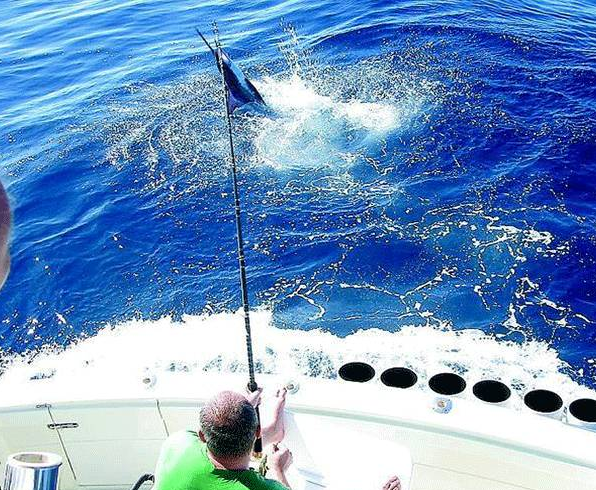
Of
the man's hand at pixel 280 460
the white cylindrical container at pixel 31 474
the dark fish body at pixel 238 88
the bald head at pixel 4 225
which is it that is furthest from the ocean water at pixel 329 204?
the bald head at pixel 4 225

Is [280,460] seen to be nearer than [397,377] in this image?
Answer: Yes

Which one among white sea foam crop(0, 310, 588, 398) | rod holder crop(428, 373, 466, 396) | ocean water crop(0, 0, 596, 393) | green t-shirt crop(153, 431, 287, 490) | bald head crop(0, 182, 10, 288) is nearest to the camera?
bald head crop(0, 182, 10, 288)

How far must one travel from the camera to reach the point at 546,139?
888 cm

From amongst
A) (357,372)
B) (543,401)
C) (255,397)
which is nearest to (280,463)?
(255,397)

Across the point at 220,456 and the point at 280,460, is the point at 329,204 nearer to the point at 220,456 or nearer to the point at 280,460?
the point at 280,460

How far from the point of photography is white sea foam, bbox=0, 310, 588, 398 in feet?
19.1

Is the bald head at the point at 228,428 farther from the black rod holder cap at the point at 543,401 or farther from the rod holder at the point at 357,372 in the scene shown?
the black rod holder cap at the point at 543,401

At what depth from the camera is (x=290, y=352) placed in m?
6.24

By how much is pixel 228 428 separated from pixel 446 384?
199 cm

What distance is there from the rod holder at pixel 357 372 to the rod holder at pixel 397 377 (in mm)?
90

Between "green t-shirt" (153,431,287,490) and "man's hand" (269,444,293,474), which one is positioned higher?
"green t-shirt" (153,431,287,490)

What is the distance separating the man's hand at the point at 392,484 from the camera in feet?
9.67

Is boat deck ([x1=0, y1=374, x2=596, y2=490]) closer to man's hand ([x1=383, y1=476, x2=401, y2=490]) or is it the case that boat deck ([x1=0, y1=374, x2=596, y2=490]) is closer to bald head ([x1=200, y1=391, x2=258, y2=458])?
man's hand ([x1=383, y1=476, x2=401, y2=490])

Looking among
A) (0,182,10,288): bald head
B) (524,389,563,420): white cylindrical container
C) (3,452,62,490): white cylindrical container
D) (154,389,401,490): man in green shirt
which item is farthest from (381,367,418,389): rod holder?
(0,182,10,288): bald head
